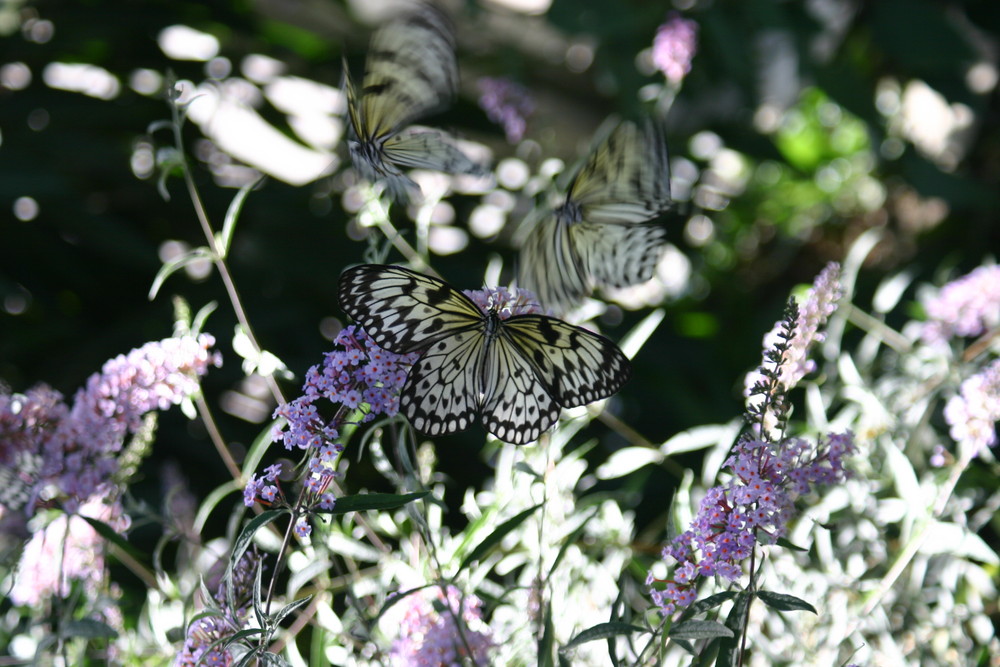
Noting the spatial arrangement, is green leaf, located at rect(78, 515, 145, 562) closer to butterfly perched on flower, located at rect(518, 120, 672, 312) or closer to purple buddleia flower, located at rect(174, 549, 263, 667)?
purple buddleia flower, located at rect(174, 549, 263, 667)

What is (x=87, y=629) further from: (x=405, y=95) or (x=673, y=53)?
(x=673, y=53)

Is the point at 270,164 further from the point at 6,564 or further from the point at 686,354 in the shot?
the point at 6,564

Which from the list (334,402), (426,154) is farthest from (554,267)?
(334,402)

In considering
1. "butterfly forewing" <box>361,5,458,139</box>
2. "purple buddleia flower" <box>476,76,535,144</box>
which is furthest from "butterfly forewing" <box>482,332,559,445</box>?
"purple buddleia flower" <box>476,76,535,144</box>

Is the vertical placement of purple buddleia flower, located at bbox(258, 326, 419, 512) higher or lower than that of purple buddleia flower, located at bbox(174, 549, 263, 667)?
higher

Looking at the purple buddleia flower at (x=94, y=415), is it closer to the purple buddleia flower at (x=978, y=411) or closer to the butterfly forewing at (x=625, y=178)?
the butterfly forewing at (x=625, y=178)

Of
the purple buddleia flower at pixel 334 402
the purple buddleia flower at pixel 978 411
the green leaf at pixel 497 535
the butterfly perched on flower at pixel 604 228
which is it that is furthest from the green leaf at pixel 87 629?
the purple buddleia flower at pixel 978 411

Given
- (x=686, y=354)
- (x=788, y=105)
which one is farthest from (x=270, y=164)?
(x=788, y=105)

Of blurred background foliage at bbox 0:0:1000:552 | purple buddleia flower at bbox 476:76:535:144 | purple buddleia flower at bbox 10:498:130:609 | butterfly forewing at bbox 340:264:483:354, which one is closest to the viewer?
butterfly forewing at bbox 340:264:483:354
